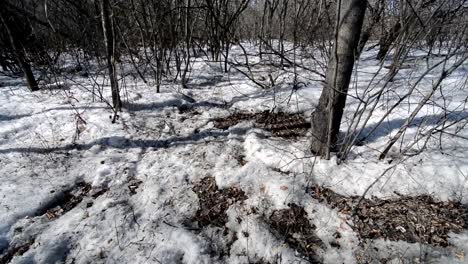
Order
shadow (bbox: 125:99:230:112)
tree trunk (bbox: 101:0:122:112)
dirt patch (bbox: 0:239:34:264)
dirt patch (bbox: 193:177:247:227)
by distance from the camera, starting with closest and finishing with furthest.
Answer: dirt patch (bbox: 0:239:34:264)
dirt patch (bbox: 193:177:247:227)
tree trunk (bbox: 101:0:122:112)
shadow (bbox: 125:99:230:112)

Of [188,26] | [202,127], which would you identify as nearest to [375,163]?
[202,127]

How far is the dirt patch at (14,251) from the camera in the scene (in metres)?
2.19

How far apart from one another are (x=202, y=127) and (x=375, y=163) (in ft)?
7.77

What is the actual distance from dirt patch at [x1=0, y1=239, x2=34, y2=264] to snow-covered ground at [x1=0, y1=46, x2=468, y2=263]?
0.04 ft

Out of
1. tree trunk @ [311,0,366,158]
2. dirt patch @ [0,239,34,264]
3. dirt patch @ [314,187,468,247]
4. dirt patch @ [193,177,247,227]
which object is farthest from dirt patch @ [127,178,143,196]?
tree trunk @ [311,0,366,158]

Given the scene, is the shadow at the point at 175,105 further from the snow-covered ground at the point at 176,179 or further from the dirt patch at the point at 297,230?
the dirt patch at the point at 297,230

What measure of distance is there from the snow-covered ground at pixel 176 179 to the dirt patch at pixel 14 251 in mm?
13

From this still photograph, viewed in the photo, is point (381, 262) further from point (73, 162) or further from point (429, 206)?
point (73, 162)

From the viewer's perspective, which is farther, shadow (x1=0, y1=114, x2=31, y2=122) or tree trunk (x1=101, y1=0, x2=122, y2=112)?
shadow (x1=0, y1=114, x2=31, y2=122)

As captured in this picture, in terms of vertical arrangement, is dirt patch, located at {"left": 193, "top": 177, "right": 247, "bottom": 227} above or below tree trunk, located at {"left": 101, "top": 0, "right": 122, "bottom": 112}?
below

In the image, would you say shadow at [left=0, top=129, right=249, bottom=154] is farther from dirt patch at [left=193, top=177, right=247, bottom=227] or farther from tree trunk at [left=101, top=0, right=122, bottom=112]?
dirt patch at [left=193, top=177, right=247, bottom=227]

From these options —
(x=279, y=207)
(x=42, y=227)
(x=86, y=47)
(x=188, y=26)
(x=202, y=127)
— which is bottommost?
(x=42, y=227)

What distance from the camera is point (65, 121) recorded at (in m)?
4.14

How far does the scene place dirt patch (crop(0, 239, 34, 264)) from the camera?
2188mm
